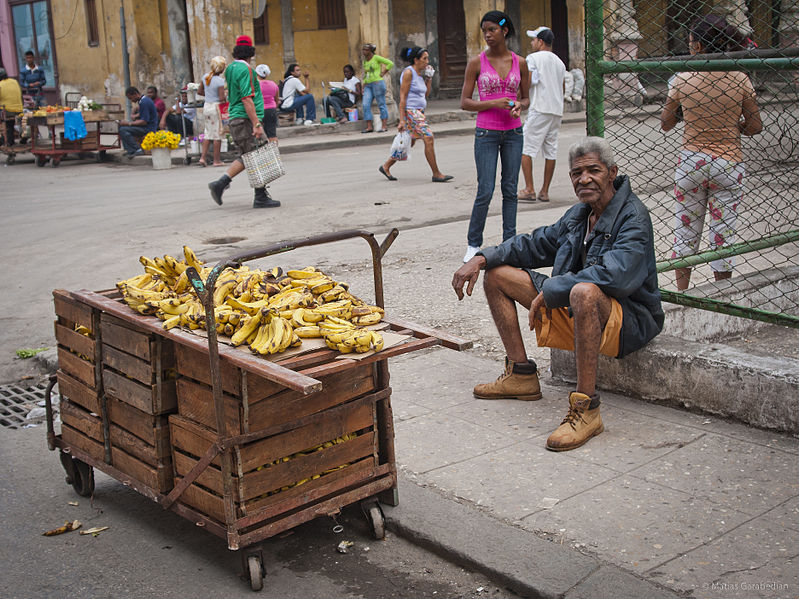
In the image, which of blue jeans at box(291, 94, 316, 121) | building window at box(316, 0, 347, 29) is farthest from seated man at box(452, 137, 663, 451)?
building window at box(316, 0, 347, 29)

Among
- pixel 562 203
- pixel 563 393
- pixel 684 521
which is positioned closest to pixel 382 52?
pixel 562 203

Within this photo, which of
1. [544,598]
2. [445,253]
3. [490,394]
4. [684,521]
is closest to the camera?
[544,598]

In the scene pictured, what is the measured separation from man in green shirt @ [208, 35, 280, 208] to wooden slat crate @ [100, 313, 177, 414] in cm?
765

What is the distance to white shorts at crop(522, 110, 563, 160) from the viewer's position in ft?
34.7

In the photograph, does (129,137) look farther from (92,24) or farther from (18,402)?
(18,402)

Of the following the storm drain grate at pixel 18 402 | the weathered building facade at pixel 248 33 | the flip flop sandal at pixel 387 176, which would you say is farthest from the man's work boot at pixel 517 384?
the weathered building facade at pixel 248 33

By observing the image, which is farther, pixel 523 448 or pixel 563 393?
pixel 563 393

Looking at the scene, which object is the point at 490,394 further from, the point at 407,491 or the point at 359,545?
the point at 359,545

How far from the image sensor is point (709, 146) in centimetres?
557

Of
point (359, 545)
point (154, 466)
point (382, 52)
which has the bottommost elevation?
point (359, 545)

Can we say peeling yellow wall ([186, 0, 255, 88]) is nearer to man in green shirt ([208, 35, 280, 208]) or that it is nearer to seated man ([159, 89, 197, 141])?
seated man ([159, 89, 197, 141])

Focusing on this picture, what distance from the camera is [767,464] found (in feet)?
12.7

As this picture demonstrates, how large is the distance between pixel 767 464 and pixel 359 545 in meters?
1.73

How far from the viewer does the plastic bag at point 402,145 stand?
12.2 meters
